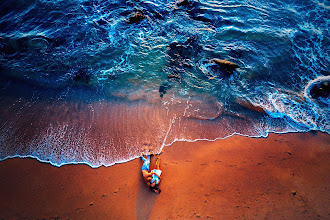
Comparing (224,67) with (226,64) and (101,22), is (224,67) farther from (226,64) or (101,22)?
(101,22)

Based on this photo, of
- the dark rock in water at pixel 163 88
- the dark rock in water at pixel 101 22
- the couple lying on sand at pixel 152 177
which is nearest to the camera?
the couple lying on sand at pixel 152 177

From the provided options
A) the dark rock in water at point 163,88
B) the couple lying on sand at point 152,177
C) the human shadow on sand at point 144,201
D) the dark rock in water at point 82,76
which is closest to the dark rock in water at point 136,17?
the dark rock in water at point 82,76

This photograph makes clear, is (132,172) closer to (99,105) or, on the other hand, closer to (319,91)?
(99,105)

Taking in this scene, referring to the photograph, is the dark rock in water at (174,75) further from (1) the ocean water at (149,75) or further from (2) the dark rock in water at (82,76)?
(2) the dark rock in water at (82,76)

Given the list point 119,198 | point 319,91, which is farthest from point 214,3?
point 119,198

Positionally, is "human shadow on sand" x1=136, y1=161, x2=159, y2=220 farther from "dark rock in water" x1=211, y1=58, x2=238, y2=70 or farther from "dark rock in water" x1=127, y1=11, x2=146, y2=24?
"dark rock in water" x1=127, y1=11, x2=146, y2=24

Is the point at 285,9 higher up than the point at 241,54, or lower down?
higher up
